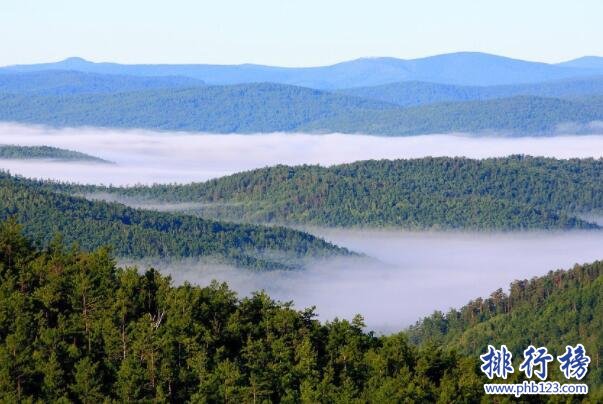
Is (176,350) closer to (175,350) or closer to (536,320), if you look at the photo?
(175,350)

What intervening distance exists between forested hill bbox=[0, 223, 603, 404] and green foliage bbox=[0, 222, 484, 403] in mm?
59

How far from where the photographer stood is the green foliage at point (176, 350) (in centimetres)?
5162

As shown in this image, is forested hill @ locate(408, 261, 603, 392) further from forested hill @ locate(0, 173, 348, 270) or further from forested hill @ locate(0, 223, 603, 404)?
forested hill @ locate(0, 173, 348, 270)

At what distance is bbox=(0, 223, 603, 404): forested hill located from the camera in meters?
A: 51.6

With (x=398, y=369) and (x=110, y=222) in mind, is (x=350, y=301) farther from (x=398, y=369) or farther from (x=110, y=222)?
(x=398, y=369)

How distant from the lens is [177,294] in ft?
199

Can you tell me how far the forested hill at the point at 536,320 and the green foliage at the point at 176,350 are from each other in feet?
131

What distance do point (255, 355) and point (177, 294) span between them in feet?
20.9

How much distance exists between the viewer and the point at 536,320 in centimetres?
11638

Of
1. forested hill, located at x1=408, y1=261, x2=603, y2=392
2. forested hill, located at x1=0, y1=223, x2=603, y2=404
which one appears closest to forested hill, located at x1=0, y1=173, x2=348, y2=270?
forested hill, located at x1=408, y1=261, x2=603, y2=392

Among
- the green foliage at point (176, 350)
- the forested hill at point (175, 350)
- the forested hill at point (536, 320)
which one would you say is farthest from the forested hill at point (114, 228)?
the green foliage at point (176, 350)

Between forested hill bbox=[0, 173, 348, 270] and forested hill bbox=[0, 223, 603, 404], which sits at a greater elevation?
forested hill bbox=[0, 223, 603, 404]

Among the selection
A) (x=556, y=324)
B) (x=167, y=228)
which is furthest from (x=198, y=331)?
(x=167, y=228)

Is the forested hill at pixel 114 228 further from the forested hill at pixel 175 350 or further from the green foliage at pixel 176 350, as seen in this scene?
the green foliage at pixel 176 350
